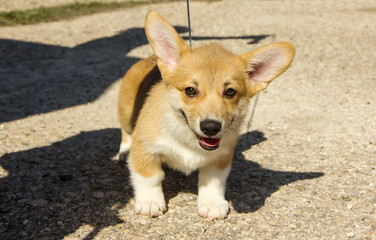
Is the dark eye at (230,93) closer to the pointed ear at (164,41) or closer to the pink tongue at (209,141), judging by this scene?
the pink tongue at (209,141)

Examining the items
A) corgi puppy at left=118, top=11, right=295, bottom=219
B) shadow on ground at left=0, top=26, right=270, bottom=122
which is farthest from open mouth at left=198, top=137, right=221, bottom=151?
shadow on ground at left=0, top=26, right=270, bottom=122

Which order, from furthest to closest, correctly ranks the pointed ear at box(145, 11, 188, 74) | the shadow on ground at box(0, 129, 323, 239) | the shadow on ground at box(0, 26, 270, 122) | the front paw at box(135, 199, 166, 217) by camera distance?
the shadow on ground at box(0, 26, 270, 122), the front paw at box(135, 199, 166, 217), the shadow on ground at box(0, 129, 323, 239), the pointed ear at box(145, 11, 188, 74)

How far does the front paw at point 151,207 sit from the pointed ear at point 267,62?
4.41ft

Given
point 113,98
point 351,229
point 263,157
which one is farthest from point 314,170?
point 113,98

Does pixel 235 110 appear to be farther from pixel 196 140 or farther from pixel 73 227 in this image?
pixel 73 227

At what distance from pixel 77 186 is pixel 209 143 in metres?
1.65

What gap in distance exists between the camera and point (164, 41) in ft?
13.7

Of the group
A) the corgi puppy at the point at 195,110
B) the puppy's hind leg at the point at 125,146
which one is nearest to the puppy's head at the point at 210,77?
the corgi puppy at the point at 195,110

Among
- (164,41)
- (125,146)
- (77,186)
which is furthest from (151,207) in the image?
(164,41)

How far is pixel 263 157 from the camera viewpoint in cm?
576

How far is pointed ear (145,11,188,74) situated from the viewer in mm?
3972

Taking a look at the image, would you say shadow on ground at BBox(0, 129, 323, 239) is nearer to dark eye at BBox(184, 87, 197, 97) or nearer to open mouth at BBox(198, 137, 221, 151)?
open mouth at BBox(198, 137, 221, 151)

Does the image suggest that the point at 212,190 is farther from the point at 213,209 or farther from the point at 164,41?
the point at 164,41

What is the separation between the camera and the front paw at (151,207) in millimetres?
4238
